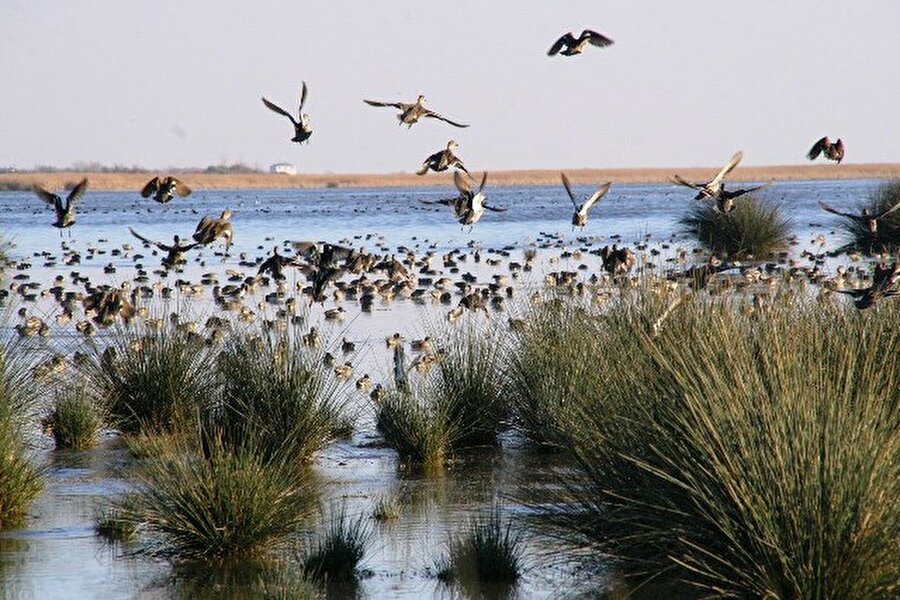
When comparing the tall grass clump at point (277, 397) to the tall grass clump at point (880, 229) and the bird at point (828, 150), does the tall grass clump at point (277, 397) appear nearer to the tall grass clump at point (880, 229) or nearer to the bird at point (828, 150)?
the bird at point (828, 150)

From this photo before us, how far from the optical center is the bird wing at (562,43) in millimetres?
11852

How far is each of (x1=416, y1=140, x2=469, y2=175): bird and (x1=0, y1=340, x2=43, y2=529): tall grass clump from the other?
3504 mm

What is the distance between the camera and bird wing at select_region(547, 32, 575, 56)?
1185 centimetres

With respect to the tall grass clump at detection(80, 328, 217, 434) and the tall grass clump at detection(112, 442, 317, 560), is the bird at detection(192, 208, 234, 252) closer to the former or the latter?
the tall grass clump at detection(80, 328, 217, 434)

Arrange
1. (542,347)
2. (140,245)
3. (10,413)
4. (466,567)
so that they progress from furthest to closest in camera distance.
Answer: (140,245)
(542,347)
(10,413)
(466,567)

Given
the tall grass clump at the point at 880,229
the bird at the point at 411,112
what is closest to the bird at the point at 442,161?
the bird at the point at 411,112

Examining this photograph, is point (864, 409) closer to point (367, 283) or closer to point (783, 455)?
point (783, 455)

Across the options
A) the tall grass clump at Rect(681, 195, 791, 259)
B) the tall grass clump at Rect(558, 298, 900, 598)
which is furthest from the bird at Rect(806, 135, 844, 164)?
the tall grass clump at Rect(681, 195, 791, 259)

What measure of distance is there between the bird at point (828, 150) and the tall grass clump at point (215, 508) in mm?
6143

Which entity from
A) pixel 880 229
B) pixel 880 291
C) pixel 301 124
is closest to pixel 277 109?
pixel 301 124

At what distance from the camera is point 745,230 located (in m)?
34.5

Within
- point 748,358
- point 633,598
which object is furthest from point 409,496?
point 748,358

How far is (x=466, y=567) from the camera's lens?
8.36 meters

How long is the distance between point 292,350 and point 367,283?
55.8 feet
